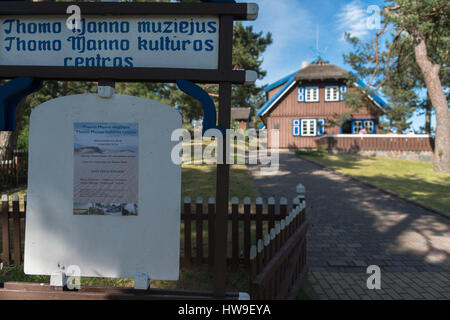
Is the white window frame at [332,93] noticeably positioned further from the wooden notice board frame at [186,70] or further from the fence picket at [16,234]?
the fence picket at [16,234]

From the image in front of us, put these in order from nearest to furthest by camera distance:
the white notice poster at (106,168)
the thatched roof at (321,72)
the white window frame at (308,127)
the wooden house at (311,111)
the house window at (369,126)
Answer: the white notice poster at (106,168)
the thatched roof at (321,72)
the house window at (369,126)
the wooden house at (311,111)
the white window frame at (308,127)

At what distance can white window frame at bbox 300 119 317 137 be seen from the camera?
87.4ft

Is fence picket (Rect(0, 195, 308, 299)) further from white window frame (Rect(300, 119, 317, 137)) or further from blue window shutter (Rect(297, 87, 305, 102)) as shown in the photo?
blue window shutter (Rect(297, 87, 305, 102))

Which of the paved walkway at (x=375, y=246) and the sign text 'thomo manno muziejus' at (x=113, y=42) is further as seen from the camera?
the paved walkway at (x=375, y=246)

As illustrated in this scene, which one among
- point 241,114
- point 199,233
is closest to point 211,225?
point 199,233

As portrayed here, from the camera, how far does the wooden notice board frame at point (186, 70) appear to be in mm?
2477

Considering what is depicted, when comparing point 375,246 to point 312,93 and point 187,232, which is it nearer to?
point 187,232

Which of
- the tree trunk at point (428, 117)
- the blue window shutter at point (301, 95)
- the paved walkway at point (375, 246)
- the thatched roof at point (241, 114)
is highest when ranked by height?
the thatched roof at point (241, 114)

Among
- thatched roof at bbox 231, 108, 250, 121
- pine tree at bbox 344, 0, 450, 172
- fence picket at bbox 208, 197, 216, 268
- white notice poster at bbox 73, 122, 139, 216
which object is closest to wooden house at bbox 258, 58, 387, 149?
pine tree at bbox 344, 0, 450, 172

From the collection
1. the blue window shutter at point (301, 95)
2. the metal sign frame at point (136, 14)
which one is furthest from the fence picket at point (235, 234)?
the blue window shutter at point (301, 95)

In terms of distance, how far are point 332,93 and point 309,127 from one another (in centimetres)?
389

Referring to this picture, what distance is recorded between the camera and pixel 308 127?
2670 centimetres

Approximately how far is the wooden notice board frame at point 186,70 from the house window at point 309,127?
25360mm

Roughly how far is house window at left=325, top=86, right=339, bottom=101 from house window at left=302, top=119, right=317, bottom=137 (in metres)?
2.59
